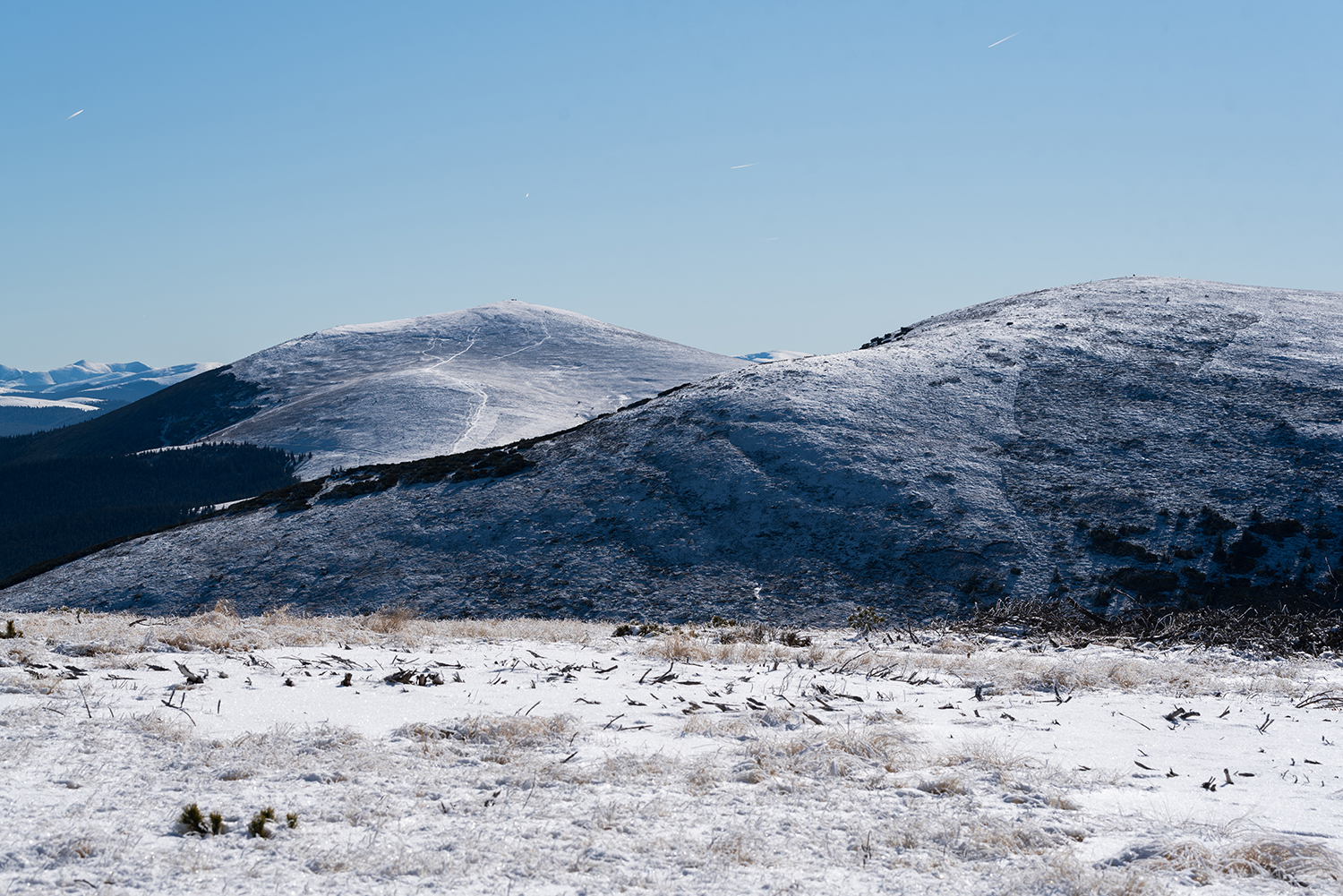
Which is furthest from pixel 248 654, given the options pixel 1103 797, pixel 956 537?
pixel 956 537

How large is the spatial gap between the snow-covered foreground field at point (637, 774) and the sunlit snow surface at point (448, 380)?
69.2 meters

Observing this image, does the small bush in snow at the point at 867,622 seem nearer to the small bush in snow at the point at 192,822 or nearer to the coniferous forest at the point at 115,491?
the small bush in snow at the point at 192,822

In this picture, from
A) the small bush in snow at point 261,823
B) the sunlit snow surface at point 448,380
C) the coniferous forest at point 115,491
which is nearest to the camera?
the small bush in snow at point 261,823

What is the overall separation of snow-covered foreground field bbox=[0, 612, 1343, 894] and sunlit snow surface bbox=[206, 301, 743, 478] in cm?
6916

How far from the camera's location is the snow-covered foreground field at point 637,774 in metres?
5.43

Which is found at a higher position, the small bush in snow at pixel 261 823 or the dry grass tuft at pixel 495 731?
the small bush in snow at pixel 261 823

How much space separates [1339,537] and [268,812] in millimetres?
31955

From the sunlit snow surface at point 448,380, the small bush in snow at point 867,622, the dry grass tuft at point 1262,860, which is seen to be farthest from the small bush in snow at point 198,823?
the sunlit snow surface at point 448,380

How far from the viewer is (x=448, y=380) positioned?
10488 cm

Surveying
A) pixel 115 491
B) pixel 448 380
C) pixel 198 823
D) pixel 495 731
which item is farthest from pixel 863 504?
pixel 115 491

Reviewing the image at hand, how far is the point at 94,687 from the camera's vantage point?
918cm

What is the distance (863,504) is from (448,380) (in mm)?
82956

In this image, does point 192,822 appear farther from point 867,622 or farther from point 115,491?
point 115,491

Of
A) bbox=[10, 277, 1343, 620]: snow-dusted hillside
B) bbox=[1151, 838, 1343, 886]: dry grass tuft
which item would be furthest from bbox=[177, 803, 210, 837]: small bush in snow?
bbox=[10, 277, 1343, 620]: snow-dusted hillside
